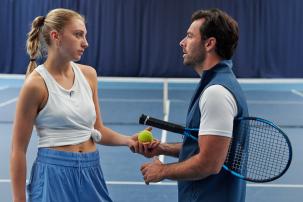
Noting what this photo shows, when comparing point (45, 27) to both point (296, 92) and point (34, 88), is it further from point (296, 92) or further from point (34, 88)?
point (296, 92)

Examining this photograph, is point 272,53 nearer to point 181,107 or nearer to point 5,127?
point 181,107

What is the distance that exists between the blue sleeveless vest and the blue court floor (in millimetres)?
2670

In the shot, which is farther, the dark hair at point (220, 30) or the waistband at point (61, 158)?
the waistband at point (61, 158)

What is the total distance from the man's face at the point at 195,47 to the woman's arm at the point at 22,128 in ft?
2.06

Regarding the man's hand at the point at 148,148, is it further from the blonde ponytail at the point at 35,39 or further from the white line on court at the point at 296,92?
the white line on court at the point at 296,92

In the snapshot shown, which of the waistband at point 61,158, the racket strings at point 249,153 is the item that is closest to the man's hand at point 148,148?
the waistband at point 61,158

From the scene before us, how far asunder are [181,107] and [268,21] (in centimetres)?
533

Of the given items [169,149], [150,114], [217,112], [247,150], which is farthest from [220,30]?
[150,114]

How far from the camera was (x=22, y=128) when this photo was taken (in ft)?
7.52

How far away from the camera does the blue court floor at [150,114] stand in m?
5.09

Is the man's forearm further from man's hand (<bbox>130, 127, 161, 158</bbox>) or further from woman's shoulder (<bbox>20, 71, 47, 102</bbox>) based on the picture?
woman's shoulder (<bbox>20, 71, 47, 102</bbox>)

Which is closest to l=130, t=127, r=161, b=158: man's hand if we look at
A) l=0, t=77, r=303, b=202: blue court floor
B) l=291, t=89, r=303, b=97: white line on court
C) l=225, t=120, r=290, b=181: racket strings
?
l=225, t=120, r=290, b=181: racket strings

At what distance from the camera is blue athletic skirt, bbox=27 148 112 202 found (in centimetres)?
237

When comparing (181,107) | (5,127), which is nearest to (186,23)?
(181,107)
